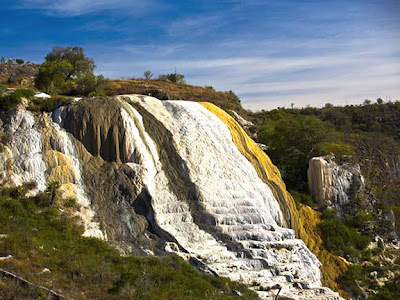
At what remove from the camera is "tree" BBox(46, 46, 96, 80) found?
1992 inches

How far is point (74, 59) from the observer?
168ft

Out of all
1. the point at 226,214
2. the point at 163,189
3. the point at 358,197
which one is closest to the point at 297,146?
the point at 358,197

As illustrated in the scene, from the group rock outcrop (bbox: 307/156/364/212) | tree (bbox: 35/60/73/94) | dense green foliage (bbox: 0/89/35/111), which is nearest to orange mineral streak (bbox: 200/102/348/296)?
rock outcrop (bbox: 307/156/364/212)

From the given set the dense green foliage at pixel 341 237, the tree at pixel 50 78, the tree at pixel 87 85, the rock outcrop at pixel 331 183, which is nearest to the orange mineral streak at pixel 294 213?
the dense green foliage at pixel 341 237

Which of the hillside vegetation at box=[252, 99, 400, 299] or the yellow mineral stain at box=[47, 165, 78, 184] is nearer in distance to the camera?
the yellow mineral stain at box=[47, 165, 78, 184]

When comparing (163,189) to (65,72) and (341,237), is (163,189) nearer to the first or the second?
(341,237)

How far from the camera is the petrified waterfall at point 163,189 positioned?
22.9 metres

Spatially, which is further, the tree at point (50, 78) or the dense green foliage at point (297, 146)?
the tree at point (50, 78)

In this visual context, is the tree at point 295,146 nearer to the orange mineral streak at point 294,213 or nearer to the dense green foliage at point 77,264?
the orange mineral streak at point 294,213

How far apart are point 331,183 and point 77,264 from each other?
2055 centimetres

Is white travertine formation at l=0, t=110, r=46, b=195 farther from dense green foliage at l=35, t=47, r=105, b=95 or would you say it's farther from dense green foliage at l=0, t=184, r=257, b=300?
dense green foliage at l=35, t=47, r=105, b=95

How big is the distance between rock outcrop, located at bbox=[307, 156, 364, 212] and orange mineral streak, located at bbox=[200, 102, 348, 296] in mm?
1852

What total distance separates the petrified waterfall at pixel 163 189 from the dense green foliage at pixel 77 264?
93 cm

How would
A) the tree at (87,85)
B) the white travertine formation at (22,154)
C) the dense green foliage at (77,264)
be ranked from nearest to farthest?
the dense green foliage at (77,264) < the white travertine formation at (22,154) < the tree at (87,85)
